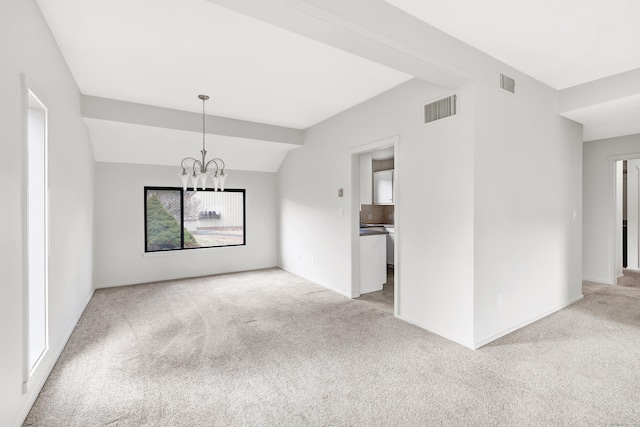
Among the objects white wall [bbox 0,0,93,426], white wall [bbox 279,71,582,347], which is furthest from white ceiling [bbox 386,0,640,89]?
white wall [bbox 0,0,93,426]

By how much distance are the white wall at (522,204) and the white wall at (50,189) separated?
10.8 feet

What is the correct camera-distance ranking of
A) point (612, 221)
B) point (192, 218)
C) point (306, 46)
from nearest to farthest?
point (306, 46) → point (612, 221) → point (192, 218)

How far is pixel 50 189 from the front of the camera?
2.51 meters

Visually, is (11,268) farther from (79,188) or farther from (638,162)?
(638,162)

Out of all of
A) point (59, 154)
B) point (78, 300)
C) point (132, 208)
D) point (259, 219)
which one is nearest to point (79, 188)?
point (59, 154)

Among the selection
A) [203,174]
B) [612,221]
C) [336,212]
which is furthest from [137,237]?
[612,221]

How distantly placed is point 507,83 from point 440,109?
0.69m

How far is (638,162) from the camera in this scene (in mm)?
6023

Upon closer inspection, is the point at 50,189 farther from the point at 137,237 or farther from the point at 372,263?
the point at 372,263

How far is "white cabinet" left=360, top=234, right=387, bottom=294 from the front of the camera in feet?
15.4

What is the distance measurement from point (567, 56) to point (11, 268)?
442cm

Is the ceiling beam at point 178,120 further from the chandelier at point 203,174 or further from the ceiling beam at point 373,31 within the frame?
the ceiling beam at point 373,31

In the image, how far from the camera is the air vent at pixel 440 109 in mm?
3064

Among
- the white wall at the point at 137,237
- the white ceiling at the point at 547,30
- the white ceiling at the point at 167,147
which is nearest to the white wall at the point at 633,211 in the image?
the white ceiling at the point at 547,30
